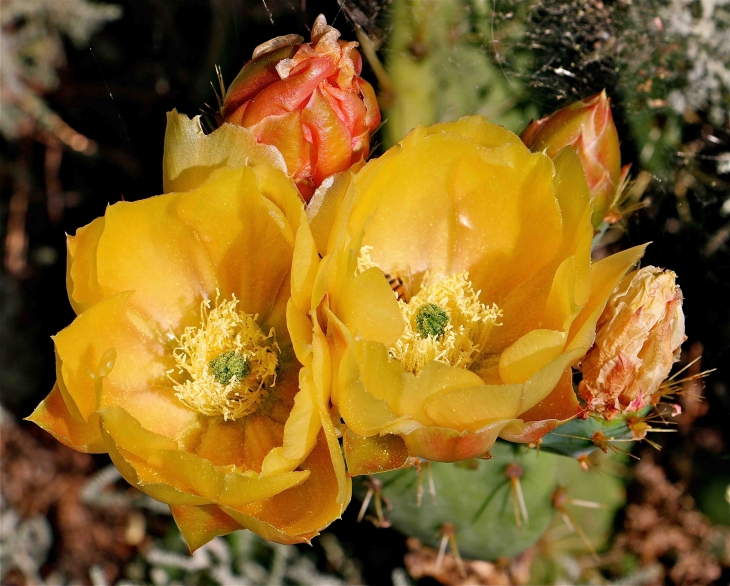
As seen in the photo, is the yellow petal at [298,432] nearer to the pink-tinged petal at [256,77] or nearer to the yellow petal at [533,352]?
the yellow petal at [533,352]

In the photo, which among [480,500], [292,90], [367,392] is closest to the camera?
[367,392]

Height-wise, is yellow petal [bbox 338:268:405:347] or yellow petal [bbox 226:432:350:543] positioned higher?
yellow petal [bbox 338:268:405:347]

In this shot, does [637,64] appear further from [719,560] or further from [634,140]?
[719,560]

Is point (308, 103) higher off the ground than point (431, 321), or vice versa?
point (308, 103)

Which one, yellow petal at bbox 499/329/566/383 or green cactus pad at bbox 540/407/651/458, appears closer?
yellow petal at bbox 499/329/566/383

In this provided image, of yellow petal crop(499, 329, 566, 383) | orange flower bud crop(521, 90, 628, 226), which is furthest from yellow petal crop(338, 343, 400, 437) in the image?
orange flower bud crop(521, 90, 628, 226)

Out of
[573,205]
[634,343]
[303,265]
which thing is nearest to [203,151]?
[303,265]

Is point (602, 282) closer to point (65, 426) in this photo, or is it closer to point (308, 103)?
point (308, 103)

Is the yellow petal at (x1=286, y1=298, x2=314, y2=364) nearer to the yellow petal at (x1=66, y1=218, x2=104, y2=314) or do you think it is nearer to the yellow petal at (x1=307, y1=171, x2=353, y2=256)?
the yellow petal at (x1=307, y1=171, x2=353, y2=256)
